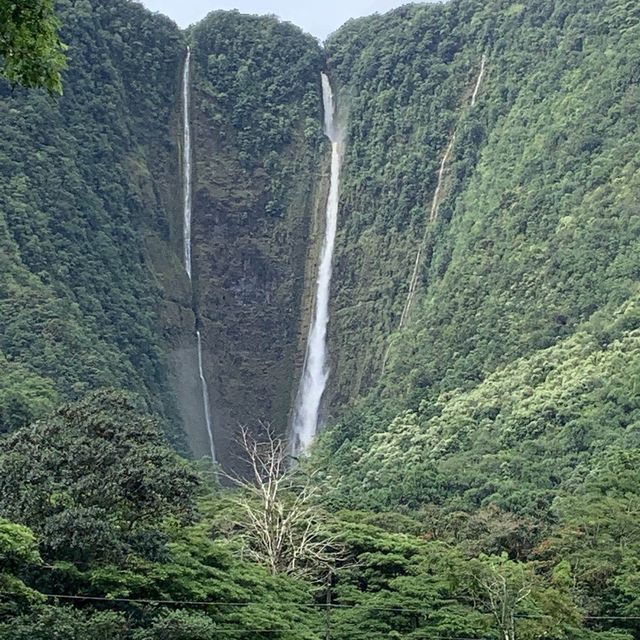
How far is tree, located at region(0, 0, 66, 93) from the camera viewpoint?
806cm

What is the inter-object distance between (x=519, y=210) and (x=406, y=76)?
19509 millimetres

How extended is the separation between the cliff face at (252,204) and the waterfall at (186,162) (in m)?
0.41

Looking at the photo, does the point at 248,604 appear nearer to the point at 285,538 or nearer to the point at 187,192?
the point at 285,538

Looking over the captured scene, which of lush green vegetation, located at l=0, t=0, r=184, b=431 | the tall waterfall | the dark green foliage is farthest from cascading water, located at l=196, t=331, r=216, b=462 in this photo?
the dark green foliage

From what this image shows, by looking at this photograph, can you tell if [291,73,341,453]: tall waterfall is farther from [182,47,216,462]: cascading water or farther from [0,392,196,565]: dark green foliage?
[0,392,196,565]: dark green foliage

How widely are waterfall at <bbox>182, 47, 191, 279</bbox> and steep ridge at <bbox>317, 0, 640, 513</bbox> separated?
9463 mm

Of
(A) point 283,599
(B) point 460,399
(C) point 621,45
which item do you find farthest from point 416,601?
(C) point 621,45

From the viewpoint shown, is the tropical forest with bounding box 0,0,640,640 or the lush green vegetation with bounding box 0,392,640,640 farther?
the tropical forest with bounding box 0,0,640,640

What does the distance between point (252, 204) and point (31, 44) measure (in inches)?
2803

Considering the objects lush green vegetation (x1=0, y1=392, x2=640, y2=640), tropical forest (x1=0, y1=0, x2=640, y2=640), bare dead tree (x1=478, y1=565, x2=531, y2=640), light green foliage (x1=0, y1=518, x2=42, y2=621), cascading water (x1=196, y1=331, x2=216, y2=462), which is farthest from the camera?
cascading water (x1=196, y1=331, x2=216, y2=462)

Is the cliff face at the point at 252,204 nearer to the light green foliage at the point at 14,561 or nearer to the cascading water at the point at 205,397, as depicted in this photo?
the cascading water at the point at 205,397

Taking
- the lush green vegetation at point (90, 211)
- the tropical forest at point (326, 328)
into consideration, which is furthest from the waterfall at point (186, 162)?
the lush green vegetation at point (90, 211)

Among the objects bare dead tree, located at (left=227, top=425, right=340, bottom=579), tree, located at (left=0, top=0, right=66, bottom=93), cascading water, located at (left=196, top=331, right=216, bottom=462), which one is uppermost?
cascading water, located at (left=196, top=331, right=216, bottom=462)

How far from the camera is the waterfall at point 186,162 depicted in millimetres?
76688
